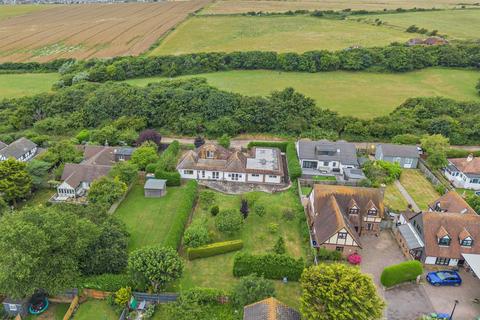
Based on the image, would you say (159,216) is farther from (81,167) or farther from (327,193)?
(327,193)

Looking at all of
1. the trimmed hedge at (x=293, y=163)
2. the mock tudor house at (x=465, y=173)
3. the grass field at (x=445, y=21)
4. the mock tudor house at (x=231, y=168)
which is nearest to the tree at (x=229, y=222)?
the mock tudor house at (x=231, y=168)

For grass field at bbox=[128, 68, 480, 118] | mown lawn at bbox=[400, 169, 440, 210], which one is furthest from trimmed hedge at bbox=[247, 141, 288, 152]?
grass field at bbox=[128, 68, 480, 118]

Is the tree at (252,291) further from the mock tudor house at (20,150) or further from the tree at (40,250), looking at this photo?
the mock tudor house at (20,150)

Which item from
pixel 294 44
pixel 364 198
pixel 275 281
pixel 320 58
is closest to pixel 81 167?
pixel 275 281

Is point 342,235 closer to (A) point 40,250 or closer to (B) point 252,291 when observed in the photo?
(B) point 252,291

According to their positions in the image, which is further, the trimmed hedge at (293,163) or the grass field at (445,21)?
the grass field at (445,21)

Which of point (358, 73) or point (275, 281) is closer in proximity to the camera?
point (275, 281)

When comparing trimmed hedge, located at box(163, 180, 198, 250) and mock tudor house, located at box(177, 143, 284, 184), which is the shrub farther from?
mock tudor house, located at box(177, 143, 284, 184)
